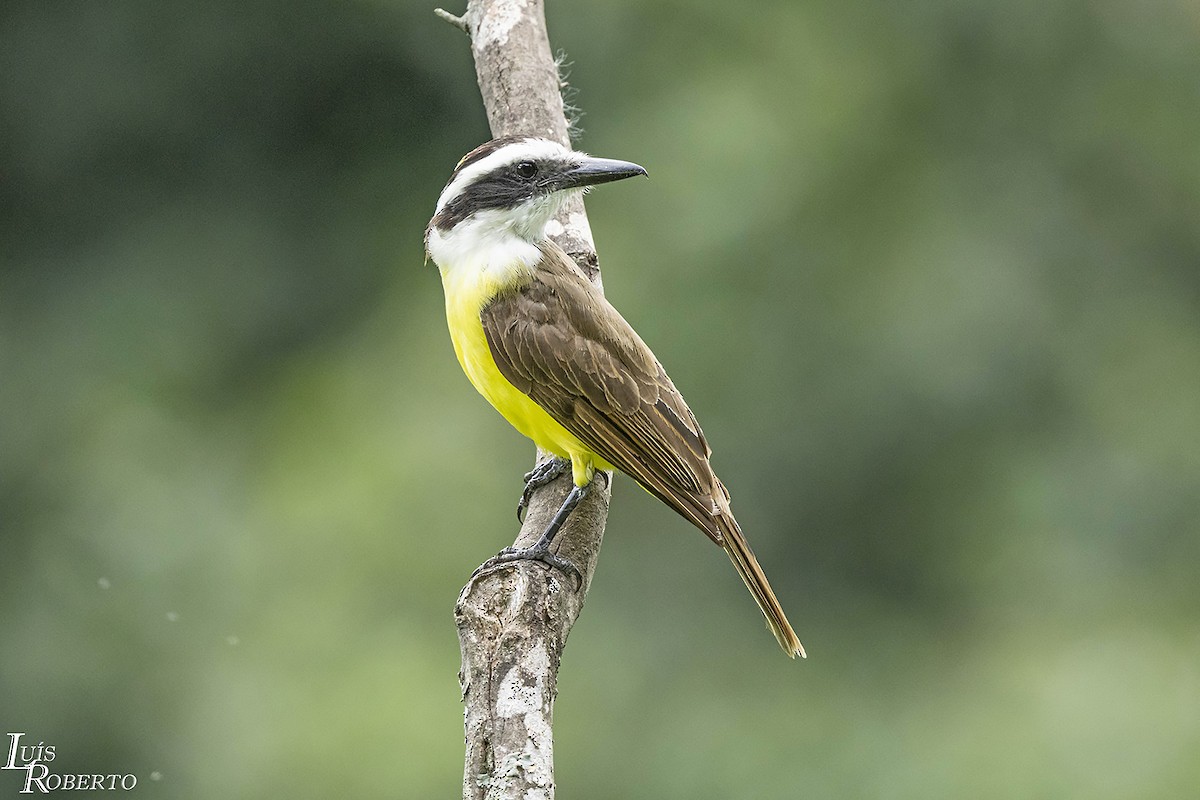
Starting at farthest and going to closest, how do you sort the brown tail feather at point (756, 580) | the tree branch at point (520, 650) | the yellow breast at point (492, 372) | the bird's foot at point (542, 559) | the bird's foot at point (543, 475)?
1. the bird's foot at point (543, 475)
2. the yellow breast at point (492, 372)
3. the brown tail feather at point (756, 580)
4. the bird's foot at point (542, 559)
5. the tree branch at point (520, 650)

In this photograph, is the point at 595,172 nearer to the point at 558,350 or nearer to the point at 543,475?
the point at 558,350

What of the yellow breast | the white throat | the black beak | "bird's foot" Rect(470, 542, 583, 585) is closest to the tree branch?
"bird's foot" Rect(470, 542, 583, 585)

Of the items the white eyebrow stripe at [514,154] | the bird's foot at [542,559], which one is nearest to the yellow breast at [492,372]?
the white eyebrow stripe at [514,154]

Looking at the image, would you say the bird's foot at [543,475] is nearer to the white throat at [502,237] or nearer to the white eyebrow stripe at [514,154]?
the white throat at [502,237]

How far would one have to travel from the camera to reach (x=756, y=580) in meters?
3.28

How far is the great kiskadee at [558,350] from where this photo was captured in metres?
3.31

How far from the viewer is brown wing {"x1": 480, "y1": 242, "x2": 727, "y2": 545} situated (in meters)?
3.30

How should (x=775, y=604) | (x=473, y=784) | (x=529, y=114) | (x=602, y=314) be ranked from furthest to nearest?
(x=529, y=114), (x=602, y=314), (x=775, y=604), (x=473, y=784)

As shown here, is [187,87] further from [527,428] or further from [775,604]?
[775,604]

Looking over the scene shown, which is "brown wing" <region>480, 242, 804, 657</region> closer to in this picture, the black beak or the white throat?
the white throat

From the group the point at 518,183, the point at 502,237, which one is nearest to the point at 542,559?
the point at 502,237

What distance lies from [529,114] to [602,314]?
2.47 feet

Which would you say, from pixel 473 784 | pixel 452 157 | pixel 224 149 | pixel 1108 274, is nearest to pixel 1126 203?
pixel 1108 274

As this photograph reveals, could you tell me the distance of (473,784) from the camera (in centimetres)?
240
